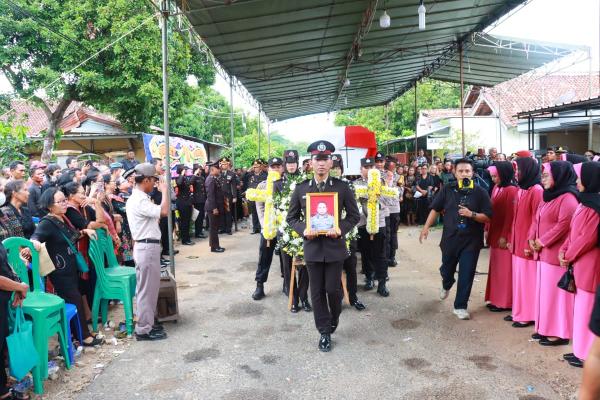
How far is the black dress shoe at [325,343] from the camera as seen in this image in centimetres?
451

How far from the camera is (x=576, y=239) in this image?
3816 millimetres

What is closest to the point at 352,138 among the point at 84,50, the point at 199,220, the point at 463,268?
the point at 199,220

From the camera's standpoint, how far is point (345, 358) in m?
Result: 4.35

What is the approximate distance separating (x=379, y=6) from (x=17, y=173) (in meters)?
7.34

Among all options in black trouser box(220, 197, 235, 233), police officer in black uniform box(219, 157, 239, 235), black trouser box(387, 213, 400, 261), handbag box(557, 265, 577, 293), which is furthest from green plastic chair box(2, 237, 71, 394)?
black trouser box(220, 197, 235, 233)

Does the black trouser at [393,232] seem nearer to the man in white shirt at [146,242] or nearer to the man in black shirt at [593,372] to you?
the man in white shirt at [146,242]

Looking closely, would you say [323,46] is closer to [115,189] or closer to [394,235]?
[394,235]

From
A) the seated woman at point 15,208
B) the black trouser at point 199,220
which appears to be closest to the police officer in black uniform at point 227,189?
the black trouser at point 199,220

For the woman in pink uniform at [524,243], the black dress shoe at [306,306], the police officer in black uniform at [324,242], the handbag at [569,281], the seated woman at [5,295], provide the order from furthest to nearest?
the black dress shoe at [306,306]
the woman in pink uniform at [524,243]
the police officer in black uniform at [324,242]
the handbag at [569,281]
the seated woman at [5,295]

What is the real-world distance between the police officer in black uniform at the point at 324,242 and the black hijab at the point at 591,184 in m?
1.88

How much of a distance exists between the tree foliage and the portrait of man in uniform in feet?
84.6

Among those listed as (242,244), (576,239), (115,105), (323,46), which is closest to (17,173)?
(242,244)

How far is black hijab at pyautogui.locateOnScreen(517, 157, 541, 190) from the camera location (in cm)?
482

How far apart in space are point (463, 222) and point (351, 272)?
141cm
